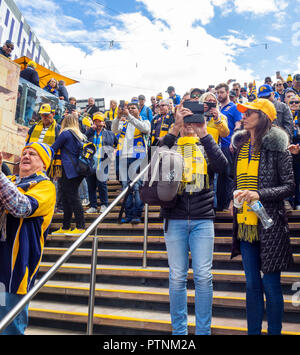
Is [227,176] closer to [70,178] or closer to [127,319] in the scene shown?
[70,178]

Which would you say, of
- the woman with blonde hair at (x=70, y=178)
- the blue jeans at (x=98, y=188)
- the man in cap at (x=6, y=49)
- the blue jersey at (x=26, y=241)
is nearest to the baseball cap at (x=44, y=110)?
the woman with blonde hair at (x=70, y=178)

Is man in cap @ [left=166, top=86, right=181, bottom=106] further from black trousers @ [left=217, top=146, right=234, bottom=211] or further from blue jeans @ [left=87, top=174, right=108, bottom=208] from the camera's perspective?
black trousers @ [left=217, top=146, right=234, bottom=211]

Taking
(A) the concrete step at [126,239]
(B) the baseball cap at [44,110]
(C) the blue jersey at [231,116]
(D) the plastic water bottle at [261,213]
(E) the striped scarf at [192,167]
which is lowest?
(A) the concrete step at [126,239]

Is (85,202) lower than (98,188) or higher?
lower

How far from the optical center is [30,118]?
799cm

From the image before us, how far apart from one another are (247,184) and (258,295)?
31.9 inches

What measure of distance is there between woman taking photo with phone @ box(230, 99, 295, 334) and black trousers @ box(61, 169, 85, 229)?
268 cm

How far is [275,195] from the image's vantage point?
2426mm

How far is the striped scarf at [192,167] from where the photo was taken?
2.61 m

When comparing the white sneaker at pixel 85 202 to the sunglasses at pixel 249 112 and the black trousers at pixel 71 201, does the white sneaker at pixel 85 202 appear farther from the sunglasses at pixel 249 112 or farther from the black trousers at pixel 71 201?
the sunglasses at pixel 249 112

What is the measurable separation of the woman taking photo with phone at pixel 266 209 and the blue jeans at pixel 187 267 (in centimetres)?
28

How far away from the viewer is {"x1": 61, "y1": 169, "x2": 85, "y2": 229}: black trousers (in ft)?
15.7

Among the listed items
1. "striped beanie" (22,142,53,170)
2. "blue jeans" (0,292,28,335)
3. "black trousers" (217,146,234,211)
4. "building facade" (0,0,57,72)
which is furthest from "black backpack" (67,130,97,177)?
"building facade" (0,0,57,72)

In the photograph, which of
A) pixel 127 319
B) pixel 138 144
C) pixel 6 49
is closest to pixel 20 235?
pixel 127 319
